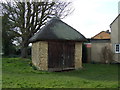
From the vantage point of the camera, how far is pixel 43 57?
47.2ft

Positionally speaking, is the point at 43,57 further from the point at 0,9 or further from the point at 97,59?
the point at 0,9

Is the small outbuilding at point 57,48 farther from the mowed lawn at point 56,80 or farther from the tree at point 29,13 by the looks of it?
the tree at point 29,13

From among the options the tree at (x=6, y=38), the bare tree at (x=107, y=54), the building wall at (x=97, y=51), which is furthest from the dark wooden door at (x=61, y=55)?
the tree at (x=6, y=38)

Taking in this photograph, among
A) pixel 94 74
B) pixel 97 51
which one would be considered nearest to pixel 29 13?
pixel 97 51

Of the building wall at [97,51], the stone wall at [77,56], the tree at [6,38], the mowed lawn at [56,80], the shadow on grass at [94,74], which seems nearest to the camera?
the mowed lawn at [56,80]

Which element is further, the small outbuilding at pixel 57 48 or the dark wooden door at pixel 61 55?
the dark wooden door at pixel 61 55

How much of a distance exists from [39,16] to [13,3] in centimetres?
402

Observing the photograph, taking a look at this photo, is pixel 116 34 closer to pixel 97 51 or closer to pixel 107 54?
pixel 107 54

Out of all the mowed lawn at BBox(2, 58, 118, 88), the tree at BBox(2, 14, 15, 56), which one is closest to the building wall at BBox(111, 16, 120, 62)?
the mowed lawn at BBox(2, 58, 118, 88)

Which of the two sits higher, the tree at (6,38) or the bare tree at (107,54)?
the tree at (6,38)

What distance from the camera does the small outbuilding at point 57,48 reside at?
14398mm

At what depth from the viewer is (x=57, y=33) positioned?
14906 millimetres

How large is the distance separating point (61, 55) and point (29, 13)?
12.4m

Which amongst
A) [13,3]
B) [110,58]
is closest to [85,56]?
[110,58]
